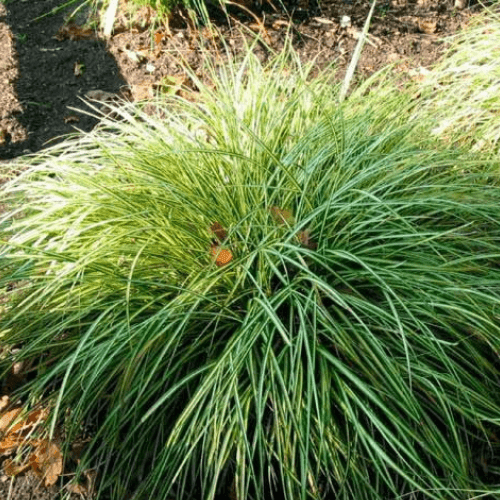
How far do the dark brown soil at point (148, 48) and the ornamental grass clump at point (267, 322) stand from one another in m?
1.46

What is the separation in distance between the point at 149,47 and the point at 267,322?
2.79 metres

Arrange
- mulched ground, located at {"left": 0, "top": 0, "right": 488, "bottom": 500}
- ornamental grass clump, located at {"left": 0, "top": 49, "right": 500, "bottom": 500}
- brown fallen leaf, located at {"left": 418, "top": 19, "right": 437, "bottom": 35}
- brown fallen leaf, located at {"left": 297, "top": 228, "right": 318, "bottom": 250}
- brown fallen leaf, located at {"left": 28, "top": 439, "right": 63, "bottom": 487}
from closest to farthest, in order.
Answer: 1. ornamental grass clump, located at {"left": 0, "top": 49, "right": 500, "bottom": 500}
2. brown fallen leaf, located at {"left": 28, "top": 439, "right": 63, "bottom": 487}
3. brown fallen leaf, located at {"left": 297, "top": 228, "right": 318, "bottom": 250}
4. mulched ground, located at {"left": 0, "top": 0, "right": 488, "bottom": 500}
5. brown fallen leaf, located at {"left": 418, "top": 19, "right": 437, "bottom": 35}

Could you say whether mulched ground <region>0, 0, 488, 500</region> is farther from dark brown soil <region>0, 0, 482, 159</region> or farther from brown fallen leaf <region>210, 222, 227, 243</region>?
brown fallen leaf <region>210, 222, 227, 243</region>

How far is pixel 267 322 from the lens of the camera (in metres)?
2.00

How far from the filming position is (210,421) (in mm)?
1896

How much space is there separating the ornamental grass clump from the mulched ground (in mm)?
1434

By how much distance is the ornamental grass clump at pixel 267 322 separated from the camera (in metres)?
1.92

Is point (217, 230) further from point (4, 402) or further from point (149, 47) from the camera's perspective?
point (149, 47)

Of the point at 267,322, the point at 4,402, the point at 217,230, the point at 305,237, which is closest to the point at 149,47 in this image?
the point at 217,230

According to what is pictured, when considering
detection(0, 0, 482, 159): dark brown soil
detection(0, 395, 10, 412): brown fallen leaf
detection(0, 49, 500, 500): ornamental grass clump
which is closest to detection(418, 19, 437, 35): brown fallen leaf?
detection(0, 0, 482, 159): dark brown soil

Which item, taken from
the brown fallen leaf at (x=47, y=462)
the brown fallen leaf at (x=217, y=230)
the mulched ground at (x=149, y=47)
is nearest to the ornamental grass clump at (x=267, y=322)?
the brown fallen leaf at (x=217, y=230)

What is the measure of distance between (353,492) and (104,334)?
0.88 m

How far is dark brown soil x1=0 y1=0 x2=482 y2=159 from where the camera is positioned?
396 centimetres

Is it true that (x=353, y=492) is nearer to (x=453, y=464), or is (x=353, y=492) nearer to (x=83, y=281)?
(x=453, y=464)
